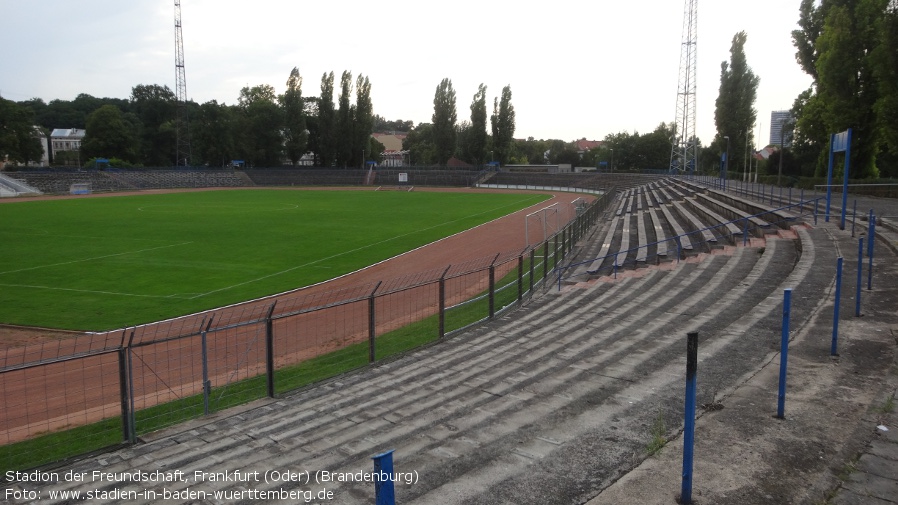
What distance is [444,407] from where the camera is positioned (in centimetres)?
798

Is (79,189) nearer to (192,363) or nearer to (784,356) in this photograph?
(192,363)

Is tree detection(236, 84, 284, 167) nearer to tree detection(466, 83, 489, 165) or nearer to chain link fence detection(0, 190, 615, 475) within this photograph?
tree detection(466, 83, 489, 165)

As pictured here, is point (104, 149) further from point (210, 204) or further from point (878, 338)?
point (878, 338)

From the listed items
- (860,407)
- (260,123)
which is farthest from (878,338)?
(260,123)

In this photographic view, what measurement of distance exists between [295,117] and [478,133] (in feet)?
111

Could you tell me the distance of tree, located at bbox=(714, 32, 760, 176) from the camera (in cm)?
6275

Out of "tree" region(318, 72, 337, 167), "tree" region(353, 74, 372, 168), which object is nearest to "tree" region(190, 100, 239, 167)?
"tree" region(318, 72, 337, 167)

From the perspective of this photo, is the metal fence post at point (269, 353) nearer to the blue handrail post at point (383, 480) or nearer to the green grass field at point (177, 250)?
the blue handrail post at point (383, 480)

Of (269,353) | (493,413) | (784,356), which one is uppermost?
(784,356)

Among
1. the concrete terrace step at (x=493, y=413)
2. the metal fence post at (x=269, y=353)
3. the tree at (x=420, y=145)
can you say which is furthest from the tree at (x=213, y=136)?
the metal fence post at (x=269, y=353)

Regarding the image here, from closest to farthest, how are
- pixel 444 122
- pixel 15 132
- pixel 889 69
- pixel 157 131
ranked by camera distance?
pixel 889 69 → pixel 15 132 → pixel 444 122 → pixel 157 131

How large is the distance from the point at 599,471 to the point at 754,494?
1351 millimetres

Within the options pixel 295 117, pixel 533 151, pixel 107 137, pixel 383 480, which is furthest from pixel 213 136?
pixel 383 480

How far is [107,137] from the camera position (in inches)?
4092
